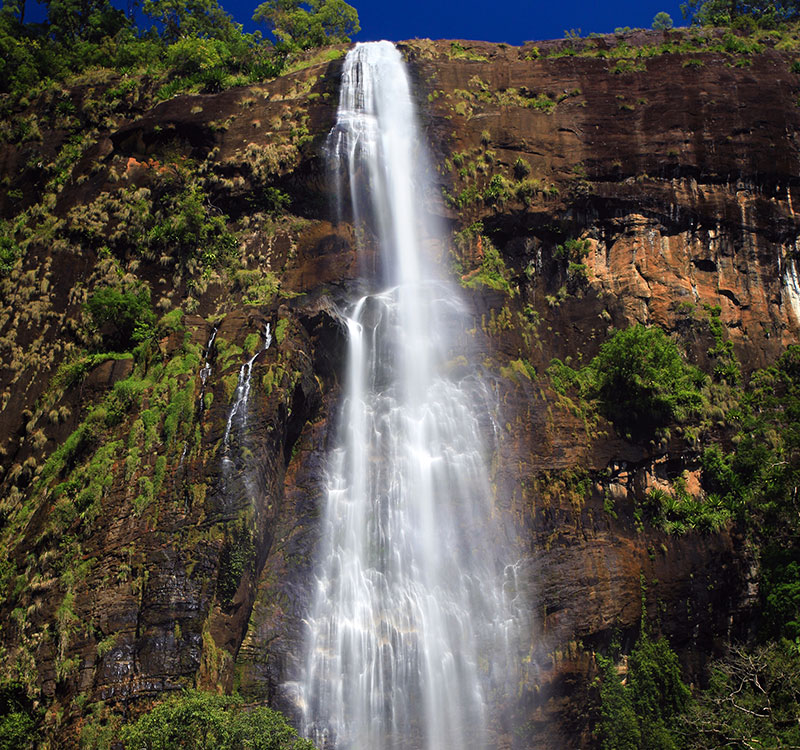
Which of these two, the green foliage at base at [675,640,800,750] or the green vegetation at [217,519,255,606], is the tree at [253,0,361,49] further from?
the green foliage at base at [675,640,800,750]

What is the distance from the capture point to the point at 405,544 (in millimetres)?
24922

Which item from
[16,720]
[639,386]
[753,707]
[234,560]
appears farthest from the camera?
[639,386]

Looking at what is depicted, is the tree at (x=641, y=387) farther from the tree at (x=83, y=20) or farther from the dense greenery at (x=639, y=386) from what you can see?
the tree at (x=83, y=20)

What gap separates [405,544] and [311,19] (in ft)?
129

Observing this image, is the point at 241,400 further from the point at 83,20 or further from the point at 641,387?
the point at 83,20

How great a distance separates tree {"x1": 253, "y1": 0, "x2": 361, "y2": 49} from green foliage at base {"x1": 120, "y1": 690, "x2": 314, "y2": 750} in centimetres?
4208

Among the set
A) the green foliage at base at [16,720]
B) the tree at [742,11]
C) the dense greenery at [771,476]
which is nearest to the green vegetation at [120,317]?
the green foliage at base at [16,720]

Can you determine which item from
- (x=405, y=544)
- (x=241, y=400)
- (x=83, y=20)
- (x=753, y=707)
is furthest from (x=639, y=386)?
(x=83, y=20)

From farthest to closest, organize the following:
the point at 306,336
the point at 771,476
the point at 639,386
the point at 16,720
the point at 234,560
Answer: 1. the point at 639,386
2. the point at 306,336
3. the point at 771,476
4. the point at 234,560
5. the point at 16,720

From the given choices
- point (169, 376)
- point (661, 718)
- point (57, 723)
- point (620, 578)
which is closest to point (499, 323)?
point (620, 578)

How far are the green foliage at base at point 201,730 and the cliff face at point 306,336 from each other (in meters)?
1.97

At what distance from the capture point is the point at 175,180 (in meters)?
34.5

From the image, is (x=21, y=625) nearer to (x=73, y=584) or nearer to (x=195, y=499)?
(x=73, y=584)

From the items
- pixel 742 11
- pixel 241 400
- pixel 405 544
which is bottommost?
pixel 405 544
